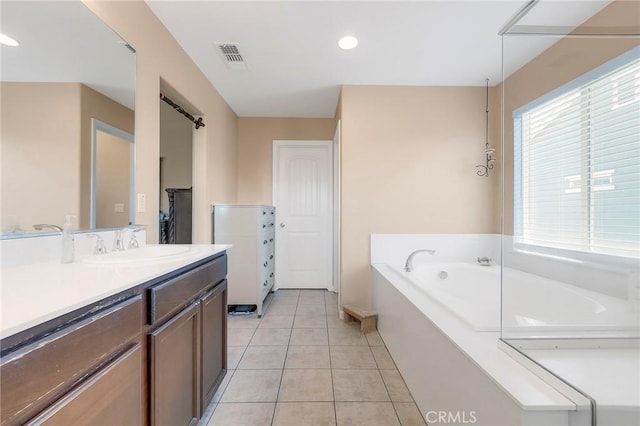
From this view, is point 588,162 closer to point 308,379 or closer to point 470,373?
point 470,373

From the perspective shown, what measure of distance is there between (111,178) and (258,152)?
7.76 ft

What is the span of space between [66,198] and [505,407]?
178 cm

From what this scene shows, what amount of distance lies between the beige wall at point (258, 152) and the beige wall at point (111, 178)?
7.06 feet

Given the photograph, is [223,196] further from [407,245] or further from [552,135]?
[552,135]

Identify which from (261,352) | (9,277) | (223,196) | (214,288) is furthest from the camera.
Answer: (223,196)

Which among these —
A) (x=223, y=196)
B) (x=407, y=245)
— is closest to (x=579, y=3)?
(x=407, y=245)

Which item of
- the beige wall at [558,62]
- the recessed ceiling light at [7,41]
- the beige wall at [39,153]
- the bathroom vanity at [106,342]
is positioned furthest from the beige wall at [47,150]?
the beige wall at [558,62]

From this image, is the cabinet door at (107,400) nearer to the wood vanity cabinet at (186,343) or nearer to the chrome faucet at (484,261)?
the wood vanity cabinet at (186,343)

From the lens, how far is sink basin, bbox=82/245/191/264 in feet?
3.47

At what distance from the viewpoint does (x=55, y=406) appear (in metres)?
0.54

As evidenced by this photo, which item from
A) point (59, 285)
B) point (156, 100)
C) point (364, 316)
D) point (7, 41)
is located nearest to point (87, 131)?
point (7, 41)

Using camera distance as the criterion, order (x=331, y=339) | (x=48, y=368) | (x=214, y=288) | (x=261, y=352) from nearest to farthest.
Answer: (x=48, y=368) < (x=214, y=288) < (x=261, y=352) < (x=331, y=339)

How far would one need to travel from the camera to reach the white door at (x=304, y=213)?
3643 millimetres

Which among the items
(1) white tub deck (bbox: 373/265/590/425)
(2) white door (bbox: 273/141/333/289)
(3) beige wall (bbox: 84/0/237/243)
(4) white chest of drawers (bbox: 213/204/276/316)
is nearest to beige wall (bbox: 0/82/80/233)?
(3) beige wall (bbox: 84/0/237/243)
